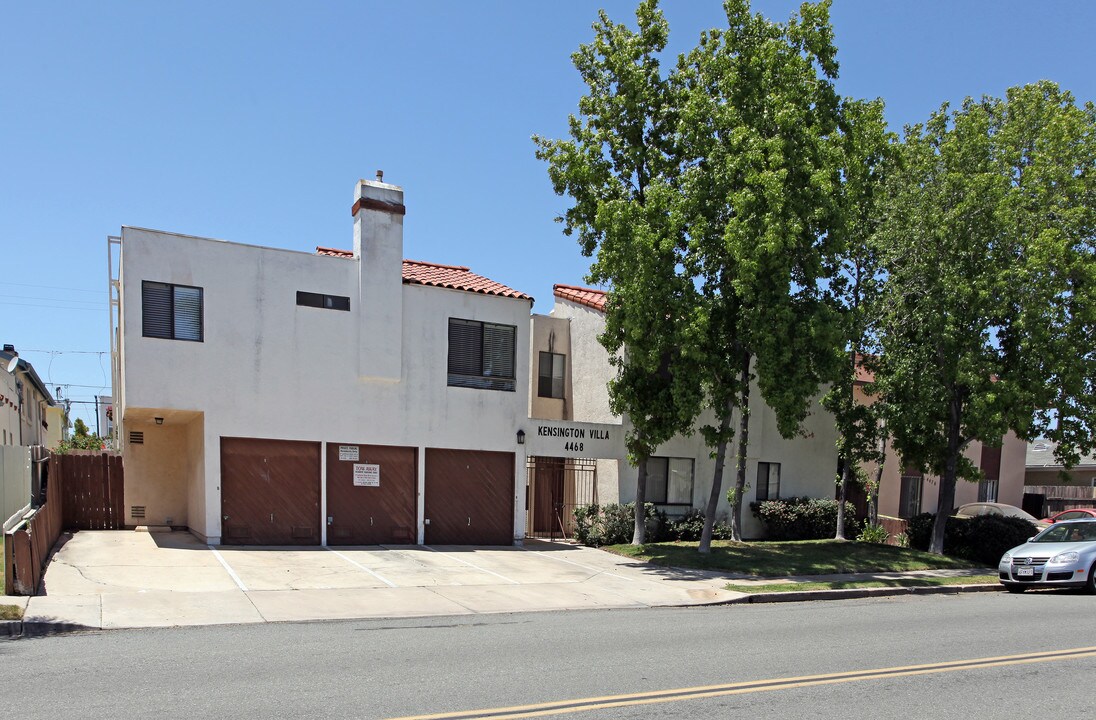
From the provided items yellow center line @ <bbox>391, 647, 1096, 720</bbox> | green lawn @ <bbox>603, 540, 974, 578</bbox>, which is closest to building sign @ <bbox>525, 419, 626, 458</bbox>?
green lawn @ <bbox>603, 540, 974, 578</bbox>

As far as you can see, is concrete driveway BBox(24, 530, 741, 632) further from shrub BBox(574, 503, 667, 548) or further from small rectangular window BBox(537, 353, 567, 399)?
small rectangular window BBox(537, 353, 567, 399)

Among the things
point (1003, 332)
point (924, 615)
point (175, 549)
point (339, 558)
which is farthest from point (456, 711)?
point (1003, 332)

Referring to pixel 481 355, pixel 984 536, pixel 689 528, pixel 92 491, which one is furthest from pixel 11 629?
pixel 984 536

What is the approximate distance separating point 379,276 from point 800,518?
13.5m

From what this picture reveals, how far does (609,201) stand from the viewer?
1711 centimetres

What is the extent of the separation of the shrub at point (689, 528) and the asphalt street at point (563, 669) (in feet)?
32.5

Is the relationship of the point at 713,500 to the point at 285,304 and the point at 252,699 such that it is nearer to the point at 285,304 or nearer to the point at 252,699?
the point at 285,304

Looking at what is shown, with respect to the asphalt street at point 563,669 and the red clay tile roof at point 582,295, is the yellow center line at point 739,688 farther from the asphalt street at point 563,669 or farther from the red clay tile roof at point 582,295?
the red clay tile roof at point 582,295

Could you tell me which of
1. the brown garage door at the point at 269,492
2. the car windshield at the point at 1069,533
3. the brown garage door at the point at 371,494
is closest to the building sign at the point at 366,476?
the brown garage door at the point at 371,494

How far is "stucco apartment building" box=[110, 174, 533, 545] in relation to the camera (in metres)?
16.7

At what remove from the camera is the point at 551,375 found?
2292 centimetres

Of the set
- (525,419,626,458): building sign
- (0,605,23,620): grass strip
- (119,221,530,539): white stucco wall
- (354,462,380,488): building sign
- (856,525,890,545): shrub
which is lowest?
(856,525,890,545): shrub

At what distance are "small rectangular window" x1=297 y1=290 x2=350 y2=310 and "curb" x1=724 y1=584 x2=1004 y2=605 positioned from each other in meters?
10.1

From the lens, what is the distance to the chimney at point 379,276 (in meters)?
18.0
